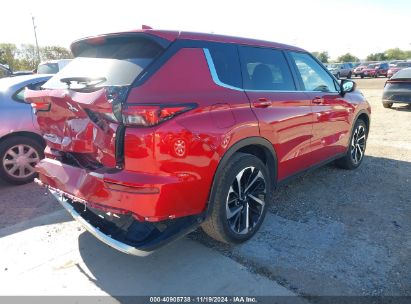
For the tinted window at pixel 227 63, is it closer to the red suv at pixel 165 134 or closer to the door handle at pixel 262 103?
the red suv at pixel 165 134

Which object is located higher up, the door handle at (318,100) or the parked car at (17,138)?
the door handle at (318,100)

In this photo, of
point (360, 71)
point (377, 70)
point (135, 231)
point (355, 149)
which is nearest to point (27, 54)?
point (360, 71)

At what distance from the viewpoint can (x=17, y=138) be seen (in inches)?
201

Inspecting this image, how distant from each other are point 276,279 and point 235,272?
34 cm

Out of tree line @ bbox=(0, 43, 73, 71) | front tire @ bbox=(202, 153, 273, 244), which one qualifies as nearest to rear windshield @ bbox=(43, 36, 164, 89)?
front tire @ bbox=(202, 153, 273, 244)

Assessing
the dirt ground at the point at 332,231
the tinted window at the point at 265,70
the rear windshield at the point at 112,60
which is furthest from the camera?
the tinted window at the point at 265,70

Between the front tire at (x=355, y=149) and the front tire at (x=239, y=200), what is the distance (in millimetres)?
2289

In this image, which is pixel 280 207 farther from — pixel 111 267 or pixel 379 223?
pixel 111 267

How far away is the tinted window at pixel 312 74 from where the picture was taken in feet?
13.8

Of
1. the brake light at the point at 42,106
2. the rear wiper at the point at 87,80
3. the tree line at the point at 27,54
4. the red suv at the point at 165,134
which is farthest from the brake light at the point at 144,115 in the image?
the tree line at the point at 27,54

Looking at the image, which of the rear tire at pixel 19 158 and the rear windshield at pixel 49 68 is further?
the rear windshield at pixel 49 68

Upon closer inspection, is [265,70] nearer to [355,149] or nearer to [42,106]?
[42,106]

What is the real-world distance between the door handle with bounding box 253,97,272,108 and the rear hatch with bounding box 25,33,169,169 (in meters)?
1.02

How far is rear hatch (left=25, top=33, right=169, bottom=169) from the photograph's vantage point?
2.51 meters
